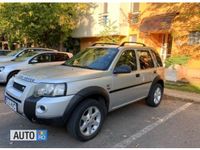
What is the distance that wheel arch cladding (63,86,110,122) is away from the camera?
3541 millimetres

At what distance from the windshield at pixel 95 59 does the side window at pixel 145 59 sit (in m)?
0.98

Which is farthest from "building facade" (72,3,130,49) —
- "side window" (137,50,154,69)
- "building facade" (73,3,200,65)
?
"side window" (137,50,154,69)

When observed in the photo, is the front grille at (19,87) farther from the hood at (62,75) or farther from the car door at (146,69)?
the car door at (146,69)

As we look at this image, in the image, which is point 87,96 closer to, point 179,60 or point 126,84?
point 126,84

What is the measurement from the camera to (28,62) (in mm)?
8586

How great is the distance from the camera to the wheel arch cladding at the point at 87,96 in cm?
354

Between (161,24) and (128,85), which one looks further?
(161,24)

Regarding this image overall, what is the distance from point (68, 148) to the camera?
3.65 metres

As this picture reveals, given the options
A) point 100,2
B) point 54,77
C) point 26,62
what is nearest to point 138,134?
point 54,77

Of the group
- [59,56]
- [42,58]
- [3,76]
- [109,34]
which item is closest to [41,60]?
[42,58]

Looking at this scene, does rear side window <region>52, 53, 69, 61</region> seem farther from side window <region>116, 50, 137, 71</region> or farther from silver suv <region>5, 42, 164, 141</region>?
side window <region>116, 50, 137, 71</region>

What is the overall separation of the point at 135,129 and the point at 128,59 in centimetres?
161

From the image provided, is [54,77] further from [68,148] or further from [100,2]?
[100,2]

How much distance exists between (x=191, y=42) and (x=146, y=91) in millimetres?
8301
